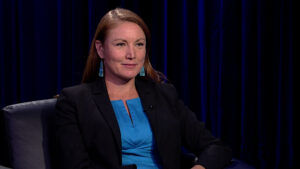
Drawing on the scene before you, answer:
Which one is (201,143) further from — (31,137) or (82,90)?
(31,137)

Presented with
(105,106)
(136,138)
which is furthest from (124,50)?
(136,138)

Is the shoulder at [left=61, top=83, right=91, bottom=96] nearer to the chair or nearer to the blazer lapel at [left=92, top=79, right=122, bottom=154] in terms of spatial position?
the blazer lapel at [left=92, top=79, right=122, bottom=154]

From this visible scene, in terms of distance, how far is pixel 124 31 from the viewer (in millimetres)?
1465

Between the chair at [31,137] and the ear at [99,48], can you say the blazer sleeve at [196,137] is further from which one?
the ear at [99,48]

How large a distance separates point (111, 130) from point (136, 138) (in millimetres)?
111

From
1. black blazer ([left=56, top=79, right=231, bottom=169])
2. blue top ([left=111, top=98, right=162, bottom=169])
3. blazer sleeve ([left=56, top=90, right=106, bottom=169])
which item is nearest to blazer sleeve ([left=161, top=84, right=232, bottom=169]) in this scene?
black blazer ([left=56, top=79, right=231, bottom=169])

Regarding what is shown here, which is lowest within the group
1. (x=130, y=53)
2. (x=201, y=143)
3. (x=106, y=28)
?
(x=201, y=143)

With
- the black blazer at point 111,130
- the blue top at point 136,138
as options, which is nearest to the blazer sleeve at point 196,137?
the black blazer at point 111,130

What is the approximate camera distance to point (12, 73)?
2.38m

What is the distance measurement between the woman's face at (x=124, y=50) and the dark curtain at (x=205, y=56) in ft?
3.50

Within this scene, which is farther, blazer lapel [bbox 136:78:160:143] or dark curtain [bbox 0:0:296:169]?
dark curtain [bbox 0:0:296:169]

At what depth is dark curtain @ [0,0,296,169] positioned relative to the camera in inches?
93.2

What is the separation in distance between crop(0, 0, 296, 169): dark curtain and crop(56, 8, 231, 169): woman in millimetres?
960

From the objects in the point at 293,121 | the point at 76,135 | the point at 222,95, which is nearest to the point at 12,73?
the point at 76,135
